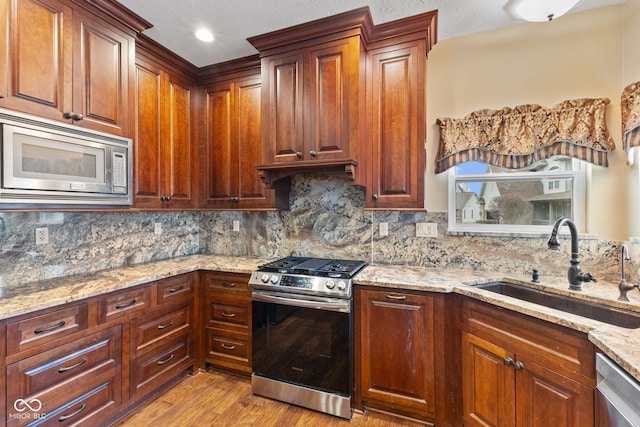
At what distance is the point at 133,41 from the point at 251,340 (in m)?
2.43

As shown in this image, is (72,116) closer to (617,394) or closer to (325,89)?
(325,89)

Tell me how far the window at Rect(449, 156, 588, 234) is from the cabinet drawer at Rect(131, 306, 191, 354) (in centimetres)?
228

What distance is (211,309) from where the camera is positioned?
2420mm

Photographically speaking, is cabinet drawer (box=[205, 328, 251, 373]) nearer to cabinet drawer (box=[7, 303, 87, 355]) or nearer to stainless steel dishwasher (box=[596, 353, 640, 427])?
cabinet drawer (box=[7, 303, 87, 355])

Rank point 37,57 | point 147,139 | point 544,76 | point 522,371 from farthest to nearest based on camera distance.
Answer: point 147,139, point 544,76, point 37,57, point 522,371

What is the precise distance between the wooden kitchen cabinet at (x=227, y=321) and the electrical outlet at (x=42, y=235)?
1.06 metres

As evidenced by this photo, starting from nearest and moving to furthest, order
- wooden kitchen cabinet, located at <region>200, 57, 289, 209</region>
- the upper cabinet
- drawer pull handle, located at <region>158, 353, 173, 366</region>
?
the upper cabinet
drawer pull handle, located at <region>158, 353, 173, 366</region>
wooden kitchen cabinet, located at <region>200, 57, 289, 209</region>

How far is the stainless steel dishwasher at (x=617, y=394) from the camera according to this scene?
917 mm

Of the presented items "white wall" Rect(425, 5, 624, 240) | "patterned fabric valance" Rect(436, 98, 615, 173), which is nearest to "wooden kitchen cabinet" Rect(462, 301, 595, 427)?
"white wall" Rect(425, 5, 624, 240)

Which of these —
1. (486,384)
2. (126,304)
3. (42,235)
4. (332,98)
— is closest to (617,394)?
(486,384)

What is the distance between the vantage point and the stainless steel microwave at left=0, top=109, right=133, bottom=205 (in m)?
1.45

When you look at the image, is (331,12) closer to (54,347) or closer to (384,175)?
(384,175)

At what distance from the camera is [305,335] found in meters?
2.02

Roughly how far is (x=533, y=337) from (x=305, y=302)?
128 centimetres
